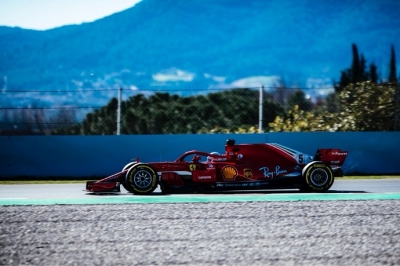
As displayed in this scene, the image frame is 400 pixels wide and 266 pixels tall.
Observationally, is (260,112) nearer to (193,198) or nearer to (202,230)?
(193,198)

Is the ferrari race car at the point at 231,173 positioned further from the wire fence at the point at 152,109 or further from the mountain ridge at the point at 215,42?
the mountain ridge at the point at 215,42

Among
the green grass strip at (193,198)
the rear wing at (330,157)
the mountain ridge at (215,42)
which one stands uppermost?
the mountain ridge at (215,42)

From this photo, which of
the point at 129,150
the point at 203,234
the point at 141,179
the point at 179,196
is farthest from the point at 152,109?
the point at 203,234

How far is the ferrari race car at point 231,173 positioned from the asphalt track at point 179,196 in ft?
0.58

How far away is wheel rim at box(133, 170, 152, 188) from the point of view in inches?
457

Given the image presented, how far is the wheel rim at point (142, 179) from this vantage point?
11.6 m

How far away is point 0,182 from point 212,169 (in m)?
5.83

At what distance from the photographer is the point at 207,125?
18.0m

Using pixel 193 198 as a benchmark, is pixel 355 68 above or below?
above

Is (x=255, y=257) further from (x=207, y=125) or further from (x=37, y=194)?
(x=207, y=125)

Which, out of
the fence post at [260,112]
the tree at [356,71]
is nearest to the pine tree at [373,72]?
the tree at [356,71]

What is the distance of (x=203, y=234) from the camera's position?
24.8 feet

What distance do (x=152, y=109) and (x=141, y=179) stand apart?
20.8 feet

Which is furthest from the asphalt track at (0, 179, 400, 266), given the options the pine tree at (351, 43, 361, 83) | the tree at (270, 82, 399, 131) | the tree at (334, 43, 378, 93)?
the pine tree at (351, 43, 361, 83)
